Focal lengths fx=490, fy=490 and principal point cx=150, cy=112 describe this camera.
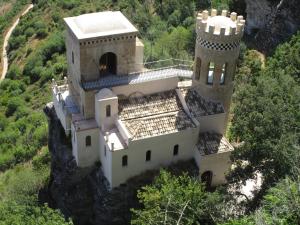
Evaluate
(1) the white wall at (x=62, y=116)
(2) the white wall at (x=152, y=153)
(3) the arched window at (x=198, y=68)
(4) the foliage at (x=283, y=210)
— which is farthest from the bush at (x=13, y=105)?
(4) the foliage at (x=283, y=210)

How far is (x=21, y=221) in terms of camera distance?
30.0 m

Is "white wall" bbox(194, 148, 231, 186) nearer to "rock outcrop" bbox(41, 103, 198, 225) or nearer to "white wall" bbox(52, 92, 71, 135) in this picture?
"rock outcrop" bbox(41, 103, 198, 225)

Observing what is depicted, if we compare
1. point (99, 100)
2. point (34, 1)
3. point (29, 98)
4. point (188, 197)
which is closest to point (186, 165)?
point (188, 197)

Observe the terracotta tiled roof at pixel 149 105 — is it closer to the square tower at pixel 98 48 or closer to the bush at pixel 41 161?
the square tower at pixel 98 48

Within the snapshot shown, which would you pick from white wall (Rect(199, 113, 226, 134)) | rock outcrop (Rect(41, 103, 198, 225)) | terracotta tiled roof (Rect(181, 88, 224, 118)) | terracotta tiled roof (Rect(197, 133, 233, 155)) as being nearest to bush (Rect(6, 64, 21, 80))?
rock outcrop (Rect(41, 103, 198, 225))

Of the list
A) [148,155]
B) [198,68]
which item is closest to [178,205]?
[148,155]

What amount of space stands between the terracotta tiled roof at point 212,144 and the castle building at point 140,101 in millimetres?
70

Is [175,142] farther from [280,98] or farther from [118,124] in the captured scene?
[280,98]

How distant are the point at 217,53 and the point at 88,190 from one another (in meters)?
13.5

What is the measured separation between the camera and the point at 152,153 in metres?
33.4

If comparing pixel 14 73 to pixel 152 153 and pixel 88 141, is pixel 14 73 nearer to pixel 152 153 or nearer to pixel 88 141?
pixel 88 141

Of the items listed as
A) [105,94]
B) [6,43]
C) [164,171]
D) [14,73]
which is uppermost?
[105,94]

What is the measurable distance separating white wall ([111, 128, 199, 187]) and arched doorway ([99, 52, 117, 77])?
5845 mm

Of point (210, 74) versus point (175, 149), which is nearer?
point (175, 149)
